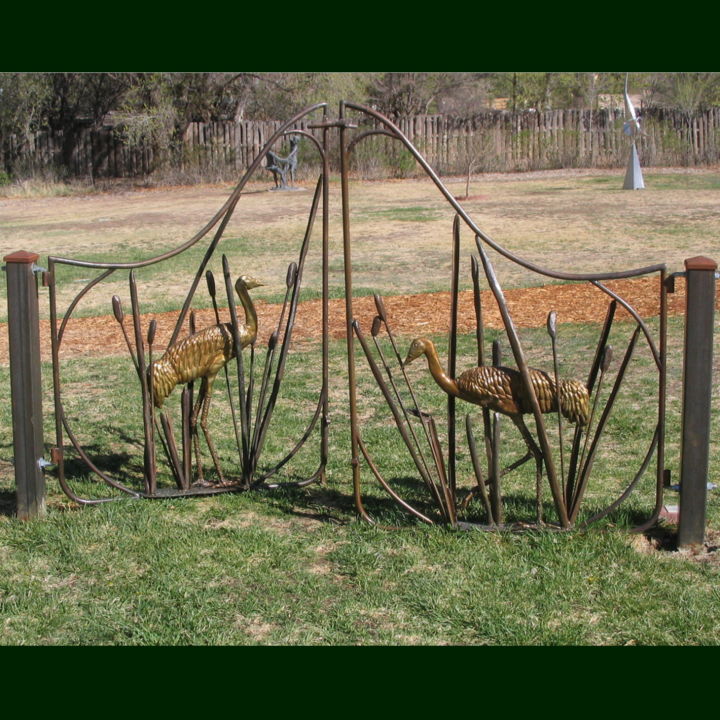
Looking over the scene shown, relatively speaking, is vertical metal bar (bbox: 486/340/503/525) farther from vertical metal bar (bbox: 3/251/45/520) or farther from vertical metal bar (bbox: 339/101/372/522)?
vertical metal bar (bbox: 3/251/45/520)

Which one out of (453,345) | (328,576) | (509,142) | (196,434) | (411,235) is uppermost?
(509,142)

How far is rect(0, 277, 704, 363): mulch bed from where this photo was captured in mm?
9133

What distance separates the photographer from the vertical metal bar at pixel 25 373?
454 centimetres

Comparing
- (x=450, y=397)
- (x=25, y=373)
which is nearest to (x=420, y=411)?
(x=450, y=397)

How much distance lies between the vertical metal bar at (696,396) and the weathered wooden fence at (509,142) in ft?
81.5

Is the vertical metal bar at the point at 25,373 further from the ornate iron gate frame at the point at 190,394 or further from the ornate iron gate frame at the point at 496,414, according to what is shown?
the ornate iron gate frame at the point at 496,414

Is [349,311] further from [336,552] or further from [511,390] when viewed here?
[336,552]

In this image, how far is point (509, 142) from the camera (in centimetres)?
2908

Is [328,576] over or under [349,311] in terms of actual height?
under

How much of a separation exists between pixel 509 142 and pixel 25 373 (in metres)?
26.1

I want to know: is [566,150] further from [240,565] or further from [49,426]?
[240,565]

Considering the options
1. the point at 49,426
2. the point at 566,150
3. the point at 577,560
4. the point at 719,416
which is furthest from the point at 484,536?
the point at 566,150

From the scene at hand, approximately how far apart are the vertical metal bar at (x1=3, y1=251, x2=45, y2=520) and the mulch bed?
4017 millimetres

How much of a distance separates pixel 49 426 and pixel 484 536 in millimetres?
3501
